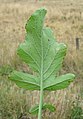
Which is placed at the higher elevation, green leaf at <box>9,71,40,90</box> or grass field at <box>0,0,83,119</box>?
grass field at <box>0,0,83,119</box>

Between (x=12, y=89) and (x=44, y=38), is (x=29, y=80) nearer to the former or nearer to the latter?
(x=44, y=38)

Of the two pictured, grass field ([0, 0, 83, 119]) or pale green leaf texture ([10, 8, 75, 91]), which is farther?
grass field ([0, 0, 83, 119])

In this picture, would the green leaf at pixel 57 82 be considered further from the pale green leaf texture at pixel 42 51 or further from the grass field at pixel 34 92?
the grass field at pixel 34 92

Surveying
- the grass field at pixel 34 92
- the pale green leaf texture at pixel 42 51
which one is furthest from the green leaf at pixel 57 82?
the grass field at pixel 34 92

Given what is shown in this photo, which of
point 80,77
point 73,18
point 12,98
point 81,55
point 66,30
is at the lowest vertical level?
point 12,98

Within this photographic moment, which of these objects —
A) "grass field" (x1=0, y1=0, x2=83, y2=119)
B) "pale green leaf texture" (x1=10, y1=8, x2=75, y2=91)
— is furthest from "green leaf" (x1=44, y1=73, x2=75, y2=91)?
"grass field" (x1=0, y1=0, x2=83, y2=119)

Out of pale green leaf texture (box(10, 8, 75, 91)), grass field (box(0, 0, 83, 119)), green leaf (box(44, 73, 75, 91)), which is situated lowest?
green leaf (box(44, 73, 75, 91))

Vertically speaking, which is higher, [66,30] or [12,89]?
[66,30]

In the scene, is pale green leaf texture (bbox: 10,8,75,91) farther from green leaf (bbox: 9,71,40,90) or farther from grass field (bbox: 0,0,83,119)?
grass field (bbox: 0,0,83,119)

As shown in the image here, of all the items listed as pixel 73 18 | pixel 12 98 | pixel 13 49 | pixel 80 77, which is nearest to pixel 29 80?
pixel 12 98
